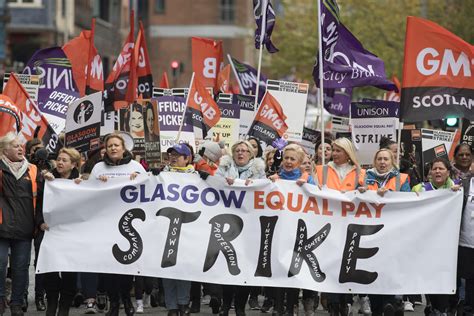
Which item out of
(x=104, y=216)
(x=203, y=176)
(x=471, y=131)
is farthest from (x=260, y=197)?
(x=471, y=131)

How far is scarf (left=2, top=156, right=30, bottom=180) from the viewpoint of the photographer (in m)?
12.8

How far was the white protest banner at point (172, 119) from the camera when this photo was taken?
17.3 meters

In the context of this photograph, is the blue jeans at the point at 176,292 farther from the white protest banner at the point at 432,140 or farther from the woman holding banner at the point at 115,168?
the white protest banner at the point at 432,140

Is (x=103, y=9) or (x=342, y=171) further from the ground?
(x=342, y=171)

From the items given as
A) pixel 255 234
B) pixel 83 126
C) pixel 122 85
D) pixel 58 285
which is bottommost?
pixel 58 285

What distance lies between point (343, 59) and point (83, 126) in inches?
118

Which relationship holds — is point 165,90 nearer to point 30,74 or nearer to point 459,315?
point 30,74

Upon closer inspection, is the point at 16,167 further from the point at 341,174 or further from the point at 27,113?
the point at 27,113

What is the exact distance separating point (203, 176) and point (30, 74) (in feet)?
18.8

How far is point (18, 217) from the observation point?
12734 mm

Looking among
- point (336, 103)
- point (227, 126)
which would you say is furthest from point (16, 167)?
point (336, 103)

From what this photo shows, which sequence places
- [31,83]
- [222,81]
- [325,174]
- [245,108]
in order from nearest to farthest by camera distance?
[325,174], [31,83], [245,108], [222,81]

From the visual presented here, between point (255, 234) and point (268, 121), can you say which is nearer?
point (255, 234)

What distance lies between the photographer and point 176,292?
42.1ft
